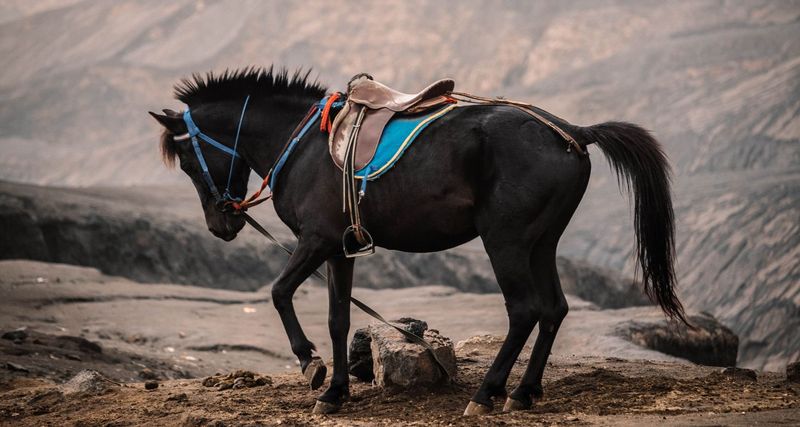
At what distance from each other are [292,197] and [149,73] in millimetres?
43244

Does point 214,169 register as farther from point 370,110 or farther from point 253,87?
point 370,110

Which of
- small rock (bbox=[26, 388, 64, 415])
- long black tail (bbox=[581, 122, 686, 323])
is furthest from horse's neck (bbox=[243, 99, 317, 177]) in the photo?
small rock (bbox=[26, 388, 64, 415])

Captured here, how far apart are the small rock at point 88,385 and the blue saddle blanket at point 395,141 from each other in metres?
2.86

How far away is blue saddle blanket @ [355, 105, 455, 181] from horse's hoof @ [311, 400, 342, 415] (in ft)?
4.94

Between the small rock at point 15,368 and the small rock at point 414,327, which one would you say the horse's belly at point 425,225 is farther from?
the small rock at point 15,368

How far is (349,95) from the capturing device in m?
6.76

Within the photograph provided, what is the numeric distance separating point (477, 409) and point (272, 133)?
2.49 metres

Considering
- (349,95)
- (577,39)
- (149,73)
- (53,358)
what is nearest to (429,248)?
(349,95)

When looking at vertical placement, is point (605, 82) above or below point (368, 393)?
above

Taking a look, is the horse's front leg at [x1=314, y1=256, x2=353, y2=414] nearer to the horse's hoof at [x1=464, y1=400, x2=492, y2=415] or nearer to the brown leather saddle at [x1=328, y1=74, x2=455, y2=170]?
the brown leather saddle at [x1=328, y1=74, x2=455, y2=170]

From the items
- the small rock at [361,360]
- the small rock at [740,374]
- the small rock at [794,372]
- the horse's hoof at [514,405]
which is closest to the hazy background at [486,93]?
the small rock at [361,360]

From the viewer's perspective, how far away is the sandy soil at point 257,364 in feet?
19.6

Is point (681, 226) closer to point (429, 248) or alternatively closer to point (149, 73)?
point (429, 248)

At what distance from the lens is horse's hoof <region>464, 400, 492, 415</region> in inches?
234
